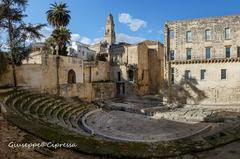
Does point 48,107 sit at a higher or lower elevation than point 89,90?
lower

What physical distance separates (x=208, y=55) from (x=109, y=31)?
38.7m

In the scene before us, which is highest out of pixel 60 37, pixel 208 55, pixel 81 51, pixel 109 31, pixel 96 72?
pixel 109 31

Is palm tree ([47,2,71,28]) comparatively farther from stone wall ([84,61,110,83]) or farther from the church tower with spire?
the church tower with spire

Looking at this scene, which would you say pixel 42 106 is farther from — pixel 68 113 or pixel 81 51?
pixel 81 51

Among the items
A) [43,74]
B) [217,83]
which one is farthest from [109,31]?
[43,74]

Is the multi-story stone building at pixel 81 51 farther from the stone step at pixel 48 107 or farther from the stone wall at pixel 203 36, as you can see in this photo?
the stone step at pixel 48 107

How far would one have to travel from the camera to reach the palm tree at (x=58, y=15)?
44428 millimetres

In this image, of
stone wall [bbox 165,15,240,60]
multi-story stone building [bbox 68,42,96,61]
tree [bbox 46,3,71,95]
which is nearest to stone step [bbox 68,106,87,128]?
tree [bbox 46,3,71,95]

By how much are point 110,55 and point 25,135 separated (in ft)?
145

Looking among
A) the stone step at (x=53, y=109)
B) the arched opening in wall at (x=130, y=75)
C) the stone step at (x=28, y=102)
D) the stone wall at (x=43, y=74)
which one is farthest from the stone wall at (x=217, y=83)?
the stone step at (x=28, y=102)

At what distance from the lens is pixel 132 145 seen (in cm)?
1137

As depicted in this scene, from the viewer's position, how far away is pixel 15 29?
29.1 meters

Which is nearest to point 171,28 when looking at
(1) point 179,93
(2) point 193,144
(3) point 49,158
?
(1) point 179,93

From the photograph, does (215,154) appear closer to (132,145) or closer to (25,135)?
(132,145)
